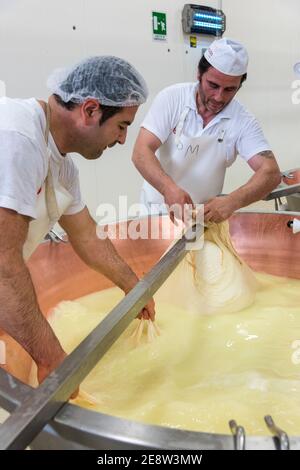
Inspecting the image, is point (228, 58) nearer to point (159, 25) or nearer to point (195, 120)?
point (195, 120)

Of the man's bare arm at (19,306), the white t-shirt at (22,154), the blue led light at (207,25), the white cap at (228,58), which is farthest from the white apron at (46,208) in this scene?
the blue led light at (207,25)

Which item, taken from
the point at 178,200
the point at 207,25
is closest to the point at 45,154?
the point at 178,200

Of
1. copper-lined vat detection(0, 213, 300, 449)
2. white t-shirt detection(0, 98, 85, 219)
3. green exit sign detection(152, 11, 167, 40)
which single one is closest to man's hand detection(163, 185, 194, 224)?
copper-lined vat detection(0, 213, 300, 449)

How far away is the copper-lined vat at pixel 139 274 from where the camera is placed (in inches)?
19.6

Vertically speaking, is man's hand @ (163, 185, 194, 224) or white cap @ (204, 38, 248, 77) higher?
white cap @ (204, 38, 248, 77)

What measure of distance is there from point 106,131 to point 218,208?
614mm

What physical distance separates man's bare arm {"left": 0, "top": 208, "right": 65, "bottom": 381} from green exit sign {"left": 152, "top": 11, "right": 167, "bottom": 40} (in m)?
2.46

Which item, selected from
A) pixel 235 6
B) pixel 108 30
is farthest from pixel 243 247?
pixel 235 6

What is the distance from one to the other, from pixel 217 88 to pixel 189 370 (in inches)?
40.1

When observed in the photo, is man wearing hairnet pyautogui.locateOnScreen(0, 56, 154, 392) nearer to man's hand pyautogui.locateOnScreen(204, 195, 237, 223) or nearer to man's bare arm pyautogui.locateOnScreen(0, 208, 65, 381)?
man's bare arm pyautogui.locateOnScreen(0, 208, 65, 381)

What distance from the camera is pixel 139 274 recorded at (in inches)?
71.0

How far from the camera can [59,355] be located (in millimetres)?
840

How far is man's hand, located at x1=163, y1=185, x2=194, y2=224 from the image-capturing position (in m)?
1.42
